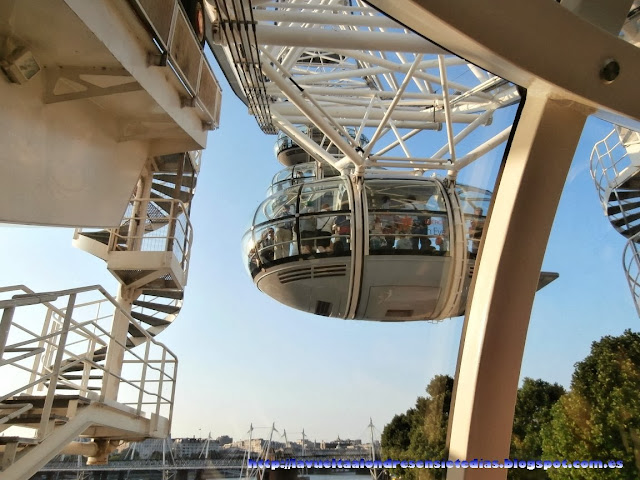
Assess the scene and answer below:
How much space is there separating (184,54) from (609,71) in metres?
2.71

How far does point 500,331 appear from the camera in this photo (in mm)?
1922

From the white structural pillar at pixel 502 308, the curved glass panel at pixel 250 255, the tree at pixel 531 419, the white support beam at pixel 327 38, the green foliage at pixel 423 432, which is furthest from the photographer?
the curved glass panel at pixel 250 255

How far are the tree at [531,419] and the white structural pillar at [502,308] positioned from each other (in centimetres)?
17

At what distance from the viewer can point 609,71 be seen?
1368 millimetres

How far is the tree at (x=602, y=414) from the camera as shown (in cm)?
214

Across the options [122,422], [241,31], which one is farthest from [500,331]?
[122,422]

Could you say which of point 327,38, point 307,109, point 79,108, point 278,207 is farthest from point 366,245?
point 79,108

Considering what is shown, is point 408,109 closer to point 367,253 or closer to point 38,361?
point 367,253

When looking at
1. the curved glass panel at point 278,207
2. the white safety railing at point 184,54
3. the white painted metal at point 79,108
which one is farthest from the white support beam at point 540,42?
the curved glass panel at point 278,207

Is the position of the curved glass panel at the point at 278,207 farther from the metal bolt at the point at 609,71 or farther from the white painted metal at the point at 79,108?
the metal bolt at the point at 609,71

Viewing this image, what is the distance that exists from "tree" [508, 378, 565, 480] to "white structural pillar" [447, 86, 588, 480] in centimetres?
17

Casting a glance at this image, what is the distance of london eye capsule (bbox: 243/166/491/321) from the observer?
15.4 feet

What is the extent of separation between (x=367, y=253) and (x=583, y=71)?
344cm

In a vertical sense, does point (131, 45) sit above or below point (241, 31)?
below
